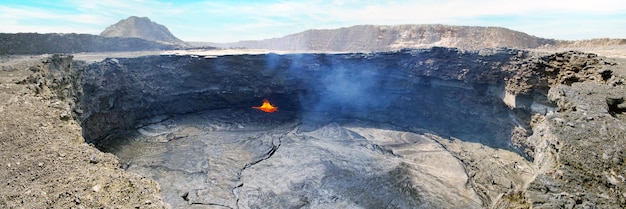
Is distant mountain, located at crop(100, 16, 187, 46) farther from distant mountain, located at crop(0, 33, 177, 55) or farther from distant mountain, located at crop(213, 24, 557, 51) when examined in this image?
distant mountain, located at crop(213, 24, 557, 51)

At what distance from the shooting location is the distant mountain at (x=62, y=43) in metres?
16.2

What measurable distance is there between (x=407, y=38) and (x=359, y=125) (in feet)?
53.3

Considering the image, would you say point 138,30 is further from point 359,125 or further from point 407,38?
point 359,125

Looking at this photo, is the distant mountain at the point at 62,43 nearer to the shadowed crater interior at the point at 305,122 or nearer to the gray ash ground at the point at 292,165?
the shadowed crater interior at the point at 305,122

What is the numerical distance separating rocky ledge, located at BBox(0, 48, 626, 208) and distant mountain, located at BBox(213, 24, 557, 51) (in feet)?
42.0

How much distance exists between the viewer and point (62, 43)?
18.1 m

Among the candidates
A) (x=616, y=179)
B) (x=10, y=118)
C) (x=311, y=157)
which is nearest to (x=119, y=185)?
(x=10, y=118)

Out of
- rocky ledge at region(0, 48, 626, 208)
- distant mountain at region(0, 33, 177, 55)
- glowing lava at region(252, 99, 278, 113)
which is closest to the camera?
rocky ledge at region(0, 48, 626, 208)

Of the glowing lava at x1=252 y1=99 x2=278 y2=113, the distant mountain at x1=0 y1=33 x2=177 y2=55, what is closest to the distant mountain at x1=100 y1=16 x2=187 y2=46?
the distant mountain at x1=0 y1=33 x2=177 y2=55

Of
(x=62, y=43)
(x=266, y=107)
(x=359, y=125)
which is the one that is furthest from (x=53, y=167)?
(x=62, y=43)

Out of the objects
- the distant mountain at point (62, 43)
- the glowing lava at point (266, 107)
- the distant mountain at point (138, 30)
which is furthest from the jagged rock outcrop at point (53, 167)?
the distant mountain at point (138, 30)

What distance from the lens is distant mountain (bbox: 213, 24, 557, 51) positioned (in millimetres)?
24562

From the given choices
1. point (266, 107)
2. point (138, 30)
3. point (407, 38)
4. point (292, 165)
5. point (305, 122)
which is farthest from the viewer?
point (138, 30)

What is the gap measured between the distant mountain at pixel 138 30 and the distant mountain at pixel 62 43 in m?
10.5
